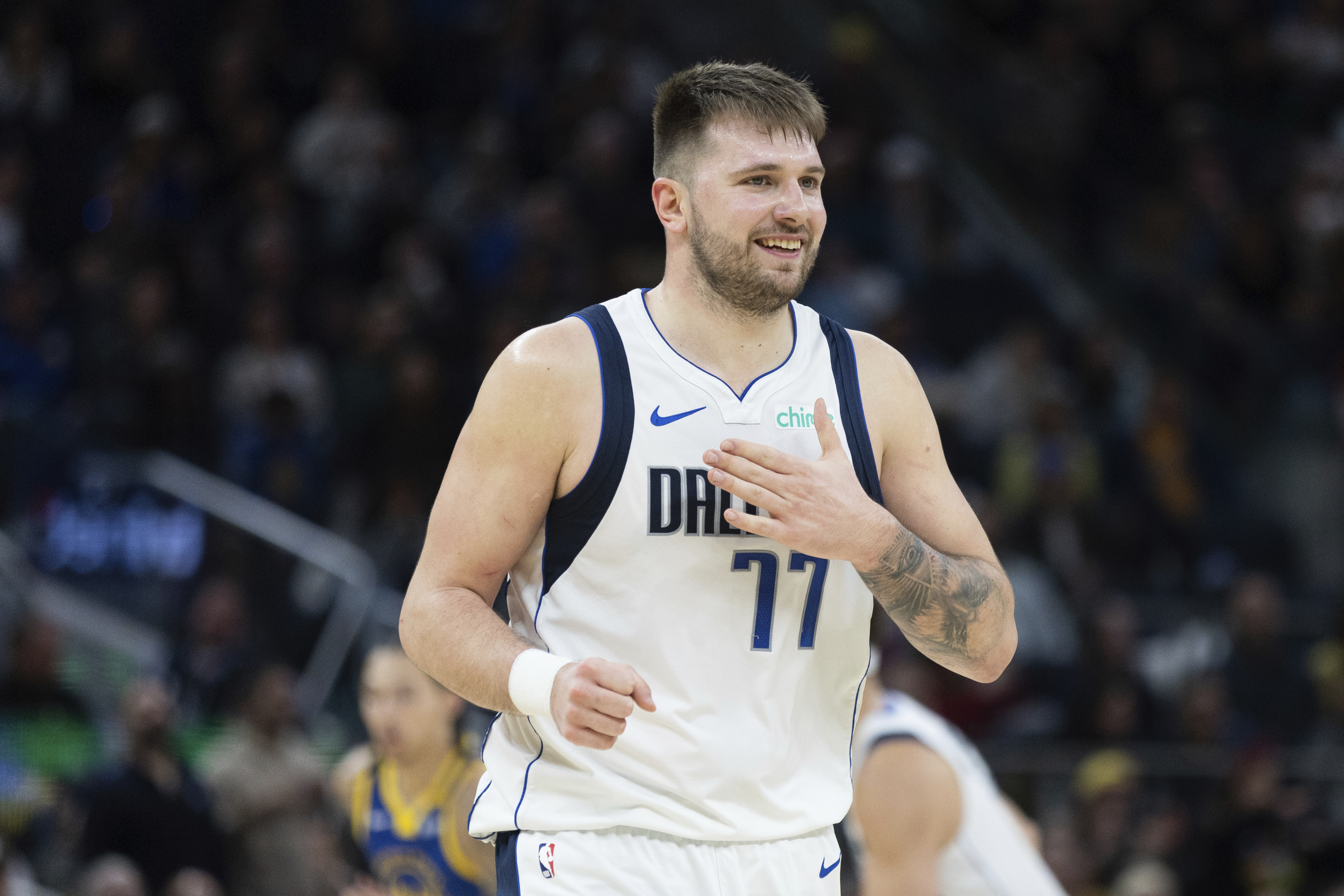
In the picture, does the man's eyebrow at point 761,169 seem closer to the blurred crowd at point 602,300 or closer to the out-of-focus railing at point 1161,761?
the blurred crowd at point 602,300

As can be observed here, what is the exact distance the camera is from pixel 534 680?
328cm

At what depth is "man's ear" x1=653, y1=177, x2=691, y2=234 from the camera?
12.5 feet

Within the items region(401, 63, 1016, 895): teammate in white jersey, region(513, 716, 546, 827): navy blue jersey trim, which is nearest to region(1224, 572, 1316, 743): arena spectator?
Result: region(401, 63, 1016, 895): teammate in white jersey

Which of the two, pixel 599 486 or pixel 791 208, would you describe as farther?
pixel 791 208

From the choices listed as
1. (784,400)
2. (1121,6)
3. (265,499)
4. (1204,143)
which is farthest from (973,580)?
(1121,6)

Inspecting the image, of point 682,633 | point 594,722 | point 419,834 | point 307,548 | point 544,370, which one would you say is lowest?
point 419,834

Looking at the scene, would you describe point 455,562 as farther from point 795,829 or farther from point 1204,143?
point 1204,143

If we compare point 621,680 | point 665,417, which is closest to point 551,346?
point 665,417

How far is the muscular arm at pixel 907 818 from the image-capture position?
4.86 metres

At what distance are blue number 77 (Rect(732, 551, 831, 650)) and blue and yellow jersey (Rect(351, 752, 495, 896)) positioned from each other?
2578 mm

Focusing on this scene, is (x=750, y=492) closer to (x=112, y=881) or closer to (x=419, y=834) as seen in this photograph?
(x=419, y=834)

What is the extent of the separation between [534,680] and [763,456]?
652mm

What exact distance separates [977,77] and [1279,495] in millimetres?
4929

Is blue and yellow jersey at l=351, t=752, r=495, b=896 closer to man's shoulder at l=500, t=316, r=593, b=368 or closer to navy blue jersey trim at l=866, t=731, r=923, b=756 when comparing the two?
navy blue jersey trim at l=866, t=731, r=923, b=756
